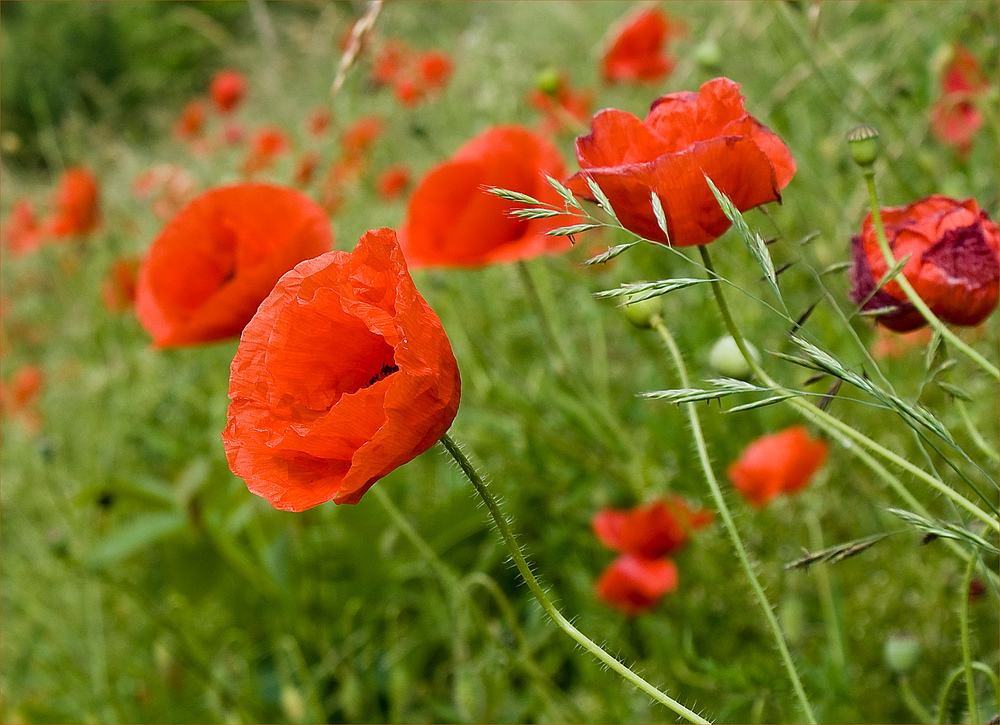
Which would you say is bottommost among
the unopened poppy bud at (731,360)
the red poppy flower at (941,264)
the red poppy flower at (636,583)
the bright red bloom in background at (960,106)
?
the red poppy flower at (636,583)

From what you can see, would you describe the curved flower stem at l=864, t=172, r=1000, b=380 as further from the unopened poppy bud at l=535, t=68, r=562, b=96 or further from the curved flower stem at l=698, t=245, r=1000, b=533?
Answer: the unopened poppy bud at l=535, t=68, r=562, b=96

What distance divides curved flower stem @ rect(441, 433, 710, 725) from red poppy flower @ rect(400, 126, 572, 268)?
738 mm

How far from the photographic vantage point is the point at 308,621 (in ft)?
4.93

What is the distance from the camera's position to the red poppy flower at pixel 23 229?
323 centimetres

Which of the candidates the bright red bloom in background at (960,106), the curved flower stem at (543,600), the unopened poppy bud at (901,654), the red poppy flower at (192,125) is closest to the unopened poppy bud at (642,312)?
the curved flower stem at (543,600)

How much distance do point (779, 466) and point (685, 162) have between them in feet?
2.38

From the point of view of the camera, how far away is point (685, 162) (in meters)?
0.54

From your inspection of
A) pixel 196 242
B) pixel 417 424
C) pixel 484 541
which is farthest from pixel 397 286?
pixel 484 541

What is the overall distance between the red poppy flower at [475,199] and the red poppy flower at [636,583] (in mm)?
455

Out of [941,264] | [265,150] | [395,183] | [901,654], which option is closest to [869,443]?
[941,264]

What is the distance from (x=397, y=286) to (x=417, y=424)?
0.08 m

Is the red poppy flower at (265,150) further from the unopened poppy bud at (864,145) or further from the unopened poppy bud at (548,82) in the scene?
the unopened poppy bud at (864,145)

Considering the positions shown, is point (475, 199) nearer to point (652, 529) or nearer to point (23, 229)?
point (652, 529)

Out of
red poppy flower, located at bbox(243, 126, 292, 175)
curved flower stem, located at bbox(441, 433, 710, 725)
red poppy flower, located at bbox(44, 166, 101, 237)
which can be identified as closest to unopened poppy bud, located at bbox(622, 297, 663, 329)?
curved flower stem, located at bbox(441, 433, 710, 725)
